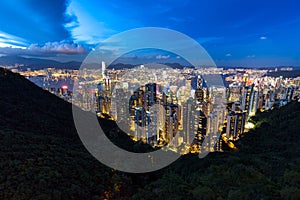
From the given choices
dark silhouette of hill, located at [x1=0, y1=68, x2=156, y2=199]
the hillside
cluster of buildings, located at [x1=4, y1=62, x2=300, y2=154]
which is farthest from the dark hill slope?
cluster of buildings, located at [x1=4, y1=62, x2=300, y2=154]

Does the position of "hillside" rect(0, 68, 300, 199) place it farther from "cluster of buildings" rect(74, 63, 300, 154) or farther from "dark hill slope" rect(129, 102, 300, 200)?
"cluster of buildings" rect(74, 63, 300, 154)

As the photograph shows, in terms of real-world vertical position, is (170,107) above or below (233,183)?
→ above

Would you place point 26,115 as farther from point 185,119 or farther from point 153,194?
point 185,119

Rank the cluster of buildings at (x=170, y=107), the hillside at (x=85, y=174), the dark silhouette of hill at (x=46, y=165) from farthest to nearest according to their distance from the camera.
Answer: the cluster of buildings at (x=170, y=107), the dark silhouette of hill at (x=46, y=165), the hillside at (x=85, y=174)

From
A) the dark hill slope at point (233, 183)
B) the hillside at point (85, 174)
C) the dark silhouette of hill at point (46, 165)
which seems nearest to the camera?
the dark hill slope at point (233, 183)

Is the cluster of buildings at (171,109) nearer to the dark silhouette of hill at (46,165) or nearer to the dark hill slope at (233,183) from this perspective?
the dark silhouette of hill at (46,165)

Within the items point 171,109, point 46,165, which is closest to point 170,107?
point 171,109

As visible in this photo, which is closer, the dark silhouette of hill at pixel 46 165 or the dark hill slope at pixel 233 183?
the dark hill slope at pixel 233 183

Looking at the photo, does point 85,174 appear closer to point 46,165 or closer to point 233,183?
point 46,165

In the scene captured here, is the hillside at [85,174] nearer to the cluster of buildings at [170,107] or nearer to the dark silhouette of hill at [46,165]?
the dark silhouette of hill at [46,165]

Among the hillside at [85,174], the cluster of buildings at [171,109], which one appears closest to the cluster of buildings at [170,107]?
the cluster of buildings at [171,109]

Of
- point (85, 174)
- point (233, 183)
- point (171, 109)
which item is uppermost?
point (171, 109)

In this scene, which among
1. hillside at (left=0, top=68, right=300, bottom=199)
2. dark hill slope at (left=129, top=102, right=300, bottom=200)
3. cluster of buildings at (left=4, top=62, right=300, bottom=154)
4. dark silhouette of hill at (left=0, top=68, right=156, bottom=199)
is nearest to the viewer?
dark hill slope at (left=129, top=102, right=300, bottom=200)
